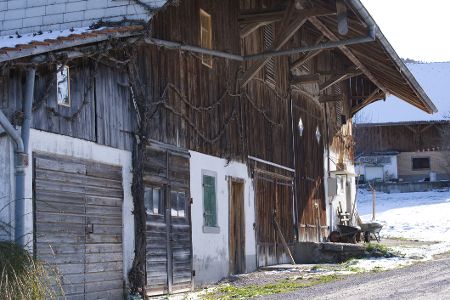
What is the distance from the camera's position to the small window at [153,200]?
48.2ft

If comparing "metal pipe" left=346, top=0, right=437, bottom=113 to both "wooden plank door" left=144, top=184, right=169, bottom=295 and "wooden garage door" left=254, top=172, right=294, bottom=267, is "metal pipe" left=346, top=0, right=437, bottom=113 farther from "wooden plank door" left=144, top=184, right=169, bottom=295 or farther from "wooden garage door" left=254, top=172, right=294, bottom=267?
"wooden plank door" left=144, top=184, right=169, bottom=295

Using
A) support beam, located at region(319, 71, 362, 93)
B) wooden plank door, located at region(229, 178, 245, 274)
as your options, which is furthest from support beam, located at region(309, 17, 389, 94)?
wooden plank door, located at region(229, 178, 245, 274)

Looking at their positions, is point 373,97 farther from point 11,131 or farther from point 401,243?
point 11,131

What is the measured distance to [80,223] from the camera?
1259 cm

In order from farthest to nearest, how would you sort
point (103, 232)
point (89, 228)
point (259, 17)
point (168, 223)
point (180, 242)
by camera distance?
point (259, 17) → point (180, 242) → point (168, 223) → point (103, 232) → point (89, 228)

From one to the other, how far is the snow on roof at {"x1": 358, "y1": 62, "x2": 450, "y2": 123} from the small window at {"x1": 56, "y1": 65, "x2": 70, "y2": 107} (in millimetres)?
45052

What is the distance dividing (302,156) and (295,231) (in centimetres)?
266

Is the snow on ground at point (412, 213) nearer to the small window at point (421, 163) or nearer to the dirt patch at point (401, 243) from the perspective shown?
the dirt patch at point (401, 243)

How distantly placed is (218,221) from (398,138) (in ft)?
133

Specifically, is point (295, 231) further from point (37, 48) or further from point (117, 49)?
point (37, 48)

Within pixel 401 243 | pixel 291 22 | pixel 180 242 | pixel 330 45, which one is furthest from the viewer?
pixel 401 243

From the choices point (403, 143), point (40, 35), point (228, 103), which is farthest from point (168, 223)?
point (403, 143)

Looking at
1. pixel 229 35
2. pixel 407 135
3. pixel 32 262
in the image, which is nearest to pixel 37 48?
pixel 32 262

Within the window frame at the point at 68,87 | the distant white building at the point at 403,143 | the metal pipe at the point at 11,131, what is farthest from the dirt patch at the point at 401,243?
the distant white building at the point at 403,143
